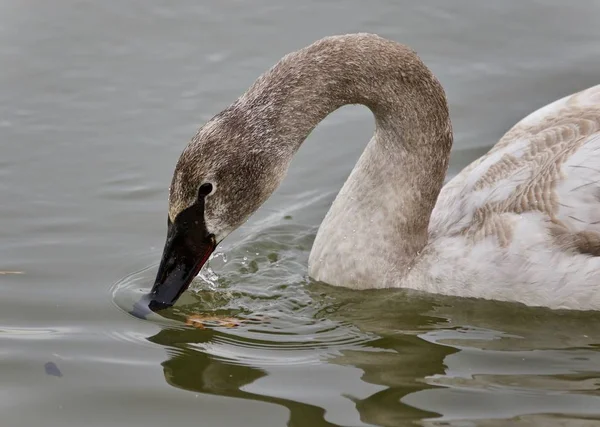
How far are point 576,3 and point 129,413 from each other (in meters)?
7.77

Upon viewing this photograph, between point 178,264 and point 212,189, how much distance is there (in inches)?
22.5

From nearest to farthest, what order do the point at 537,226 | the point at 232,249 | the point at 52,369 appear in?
the point at 52,369 → the point at 537,226 → the point at 232,249

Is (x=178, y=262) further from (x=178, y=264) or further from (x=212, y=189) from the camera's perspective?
(x=212, y=189)

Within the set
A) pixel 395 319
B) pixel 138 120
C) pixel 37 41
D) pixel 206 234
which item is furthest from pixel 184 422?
pixel 37 41

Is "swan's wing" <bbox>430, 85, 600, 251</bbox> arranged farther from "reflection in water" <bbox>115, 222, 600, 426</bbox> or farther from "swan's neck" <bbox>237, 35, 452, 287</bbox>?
"reflection in water" <bbox>115, 222, 600, 426</bbox>

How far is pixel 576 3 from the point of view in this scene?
1258 centimetres

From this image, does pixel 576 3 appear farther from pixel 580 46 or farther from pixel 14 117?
pixel 14 117

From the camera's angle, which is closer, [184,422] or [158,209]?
[184,422]

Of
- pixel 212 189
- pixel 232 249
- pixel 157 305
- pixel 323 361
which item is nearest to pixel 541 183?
pixel 323 361

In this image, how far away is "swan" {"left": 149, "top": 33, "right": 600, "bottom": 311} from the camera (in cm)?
752

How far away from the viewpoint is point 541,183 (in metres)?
8.03

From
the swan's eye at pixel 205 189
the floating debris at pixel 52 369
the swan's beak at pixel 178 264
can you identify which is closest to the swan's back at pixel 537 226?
the swan's beak at pixel 178 264

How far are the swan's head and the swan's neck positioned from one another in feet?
0.29

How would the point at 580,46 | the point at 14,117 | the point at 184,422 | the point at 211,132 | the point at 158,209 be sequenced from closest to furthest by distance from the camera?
the point at 184,422 → the point at 211,132 → the point at 158,209 → the point at 14,117 → the point at 580,46
